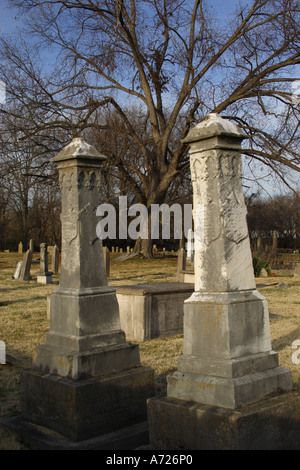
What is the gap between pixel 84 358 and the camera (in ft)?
15.4

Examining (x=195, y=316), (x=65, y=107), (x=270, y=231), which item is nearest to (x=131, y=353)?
(x=195, y=316)

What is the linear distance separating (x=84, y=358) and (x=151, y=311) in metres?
4.47

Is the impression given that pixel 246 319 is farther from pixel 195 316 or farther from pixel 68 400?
pixel 68 400

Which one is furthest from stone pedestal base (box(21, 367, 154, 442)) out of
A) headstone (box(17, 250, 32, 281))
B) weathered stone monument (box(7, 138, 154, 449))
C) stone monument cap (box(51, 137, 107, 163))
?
headstone (box(17, 250, 32, 281))

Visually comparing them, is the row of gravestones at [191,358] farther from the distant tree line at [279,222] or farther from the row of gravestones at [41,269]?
the distant tree line at [279,222]

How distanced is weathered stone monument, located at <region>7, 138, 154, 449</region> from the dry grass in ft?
1.54

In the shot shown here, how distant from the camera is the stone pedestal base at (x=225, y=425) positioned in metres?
3.51

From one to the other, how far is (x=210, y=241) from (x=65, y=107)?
2107 cm

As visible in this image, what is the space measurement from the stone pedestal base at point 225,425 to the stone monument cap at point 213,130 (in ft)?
6.71

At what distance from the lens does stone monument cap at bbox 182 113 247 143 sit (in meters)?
4.04

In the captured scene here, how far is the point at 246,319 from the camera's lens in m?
3.98

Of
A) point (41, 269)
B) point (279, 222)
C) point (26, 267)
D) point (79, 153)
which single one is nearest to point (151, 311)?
point (79, 153)

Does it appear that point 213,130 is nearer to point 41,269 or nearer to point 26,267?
point 41,269

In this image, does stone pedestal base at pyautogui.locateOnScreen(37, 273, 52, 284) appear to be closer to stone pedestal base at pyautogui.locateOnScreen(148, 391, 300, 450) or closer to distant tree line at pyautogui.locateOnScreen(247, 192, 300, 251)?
stone pedestal base at pyautogui.locateOnScreen(148, 391, 300, 450)
